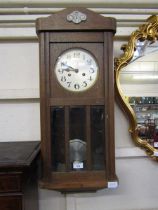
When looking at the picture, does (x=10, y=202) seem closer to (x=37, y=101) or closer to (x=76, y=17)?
(x=37, y=101)

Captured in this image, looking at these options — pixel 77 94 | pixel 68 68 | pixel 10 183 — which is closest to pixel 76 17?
pixel 68 68

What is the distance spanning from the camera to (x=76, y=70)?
1190 mm

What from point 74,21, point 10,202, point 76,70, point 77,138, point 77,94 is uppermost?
point 74,21

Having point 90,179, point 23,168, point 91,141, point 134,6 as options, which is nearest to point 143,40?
point 134,6

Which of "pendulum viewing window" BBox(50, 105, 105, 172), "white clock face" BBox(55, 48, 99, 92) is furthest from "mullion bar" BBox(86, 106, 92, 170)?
"white clock face" BBox(55, 48, 99, 92)

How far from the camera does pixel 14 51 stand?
1.46m

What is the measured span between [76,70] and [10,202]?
25.6 inches

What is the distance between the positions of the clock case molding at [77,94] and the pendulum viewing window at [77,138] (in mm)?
11

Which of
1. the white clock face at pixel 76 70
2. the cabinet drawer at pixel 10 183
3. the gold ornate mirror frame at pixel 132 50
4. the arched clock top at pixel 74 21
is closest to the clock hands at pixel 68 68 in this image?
the white clock face at pixel 76 70

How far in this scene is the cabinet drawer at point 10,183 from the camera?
3.01ft

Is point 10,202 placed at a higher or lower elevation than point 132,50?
lower

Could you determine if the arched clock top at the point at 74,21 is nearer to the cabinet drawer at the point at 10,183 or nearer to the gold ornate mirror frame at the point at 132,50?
the gold ornate mirror frame at the point at 132,50

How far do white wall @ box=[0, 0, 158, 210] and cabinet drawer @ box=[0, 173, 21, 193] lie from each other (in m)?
0.55

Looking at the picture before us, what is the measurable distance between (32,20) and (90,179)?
96 cm
